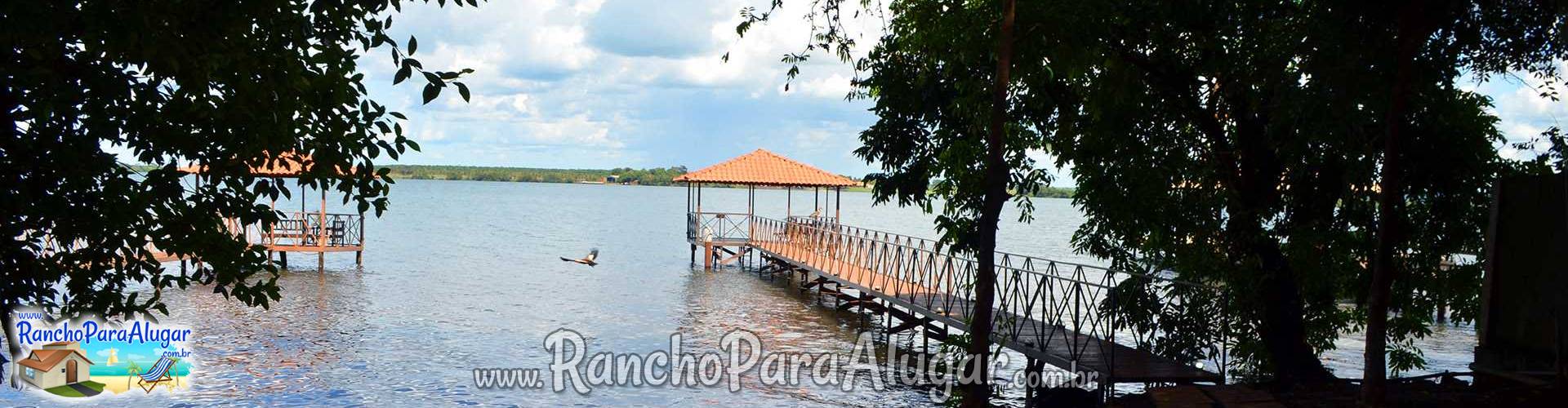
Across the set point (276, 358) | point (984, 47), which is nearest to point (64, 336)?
point (276, 358)

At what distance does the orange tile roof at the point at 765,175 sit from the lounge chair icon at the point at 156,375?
1715 cm

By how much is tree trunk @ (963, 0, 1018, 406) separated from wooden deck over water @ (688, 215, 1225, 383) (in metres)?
2.18

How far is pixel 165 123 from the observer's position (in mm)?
5172

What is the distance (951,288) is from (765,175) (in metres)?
13.9

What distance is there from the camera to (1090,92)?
10.3 m

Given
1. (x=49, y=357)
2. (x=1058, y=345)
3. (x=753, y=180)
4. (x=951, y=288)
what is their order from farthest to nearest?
1. (x=753, y=180)
2. (x=951, y=288)
3. (x=49, y=357)
4. (x=1058, y=345)

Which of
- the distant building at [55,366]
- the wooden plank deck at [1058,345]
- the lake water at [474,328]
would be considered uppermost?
the wooden plank deck at [1058,345]

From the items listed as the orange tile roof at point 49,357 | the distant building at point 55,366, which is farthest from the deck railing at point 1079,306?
the orange tile roof at point 49,357

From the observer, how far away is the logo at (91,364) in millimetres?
12234

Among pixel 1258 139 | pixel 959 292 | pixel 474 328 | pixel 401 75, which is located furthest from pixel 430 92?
pixel 474 328

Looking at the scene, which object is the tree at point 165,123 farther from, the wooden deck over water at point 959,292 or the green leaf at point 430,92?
the wooden deck over water at point 959,292

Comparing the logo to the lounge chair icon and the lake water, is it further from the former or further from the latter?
the lake water

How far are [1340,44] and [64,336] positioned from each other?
40.9 ft

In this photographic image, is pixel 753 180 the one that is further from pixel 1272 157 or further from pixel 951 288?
pixel 1272 157
